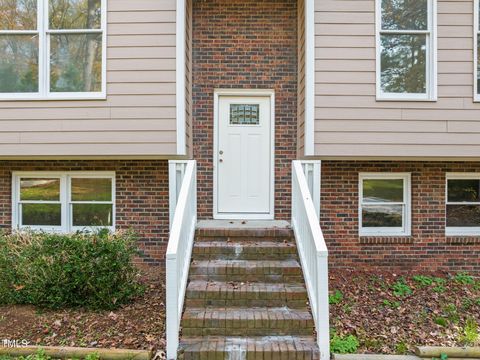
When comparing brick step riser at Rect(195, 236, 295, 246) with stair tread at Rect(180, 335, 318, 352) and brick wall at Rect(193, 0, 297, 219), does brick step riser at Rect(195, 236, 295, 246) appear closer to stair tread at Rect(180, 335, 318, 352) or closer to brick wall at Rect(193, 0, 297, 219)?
stair tread at Rect(180, 335, 318, 352)

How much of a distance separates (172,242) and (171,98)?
94.3 inches

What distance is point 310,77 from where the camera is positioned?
5609mm

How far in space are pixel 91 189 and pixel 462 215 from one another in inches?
243

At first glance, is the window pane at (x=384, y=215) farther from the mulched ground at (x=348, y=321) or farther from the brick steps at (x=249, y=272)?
the brick steps at (x=249, y=272)

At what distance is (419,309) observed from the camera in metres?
5.00

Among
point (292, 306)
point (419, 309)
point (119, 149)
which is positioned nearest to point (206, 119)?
point (119, 149)

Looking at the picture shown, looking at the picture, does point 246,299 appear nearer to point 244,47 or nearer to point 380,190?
point 380,190

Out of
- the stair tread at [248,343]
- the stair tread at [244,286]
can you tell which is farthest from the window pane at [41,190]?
the stair tread at [248,343]

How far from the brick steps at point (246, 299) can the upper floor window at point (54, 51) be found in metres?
2.86

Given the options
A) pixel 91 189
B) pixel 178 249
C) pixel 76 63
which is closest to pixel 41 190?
pixel 91 189

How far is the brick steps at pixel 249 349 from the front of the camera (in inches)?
148

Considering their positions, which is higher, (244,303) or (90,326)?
(244,303)

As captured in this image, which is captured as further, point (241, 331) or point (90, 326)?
point (90, 326)

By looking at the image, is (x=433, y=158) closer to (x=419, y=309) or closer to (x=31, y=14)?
(x=419, y=309)
